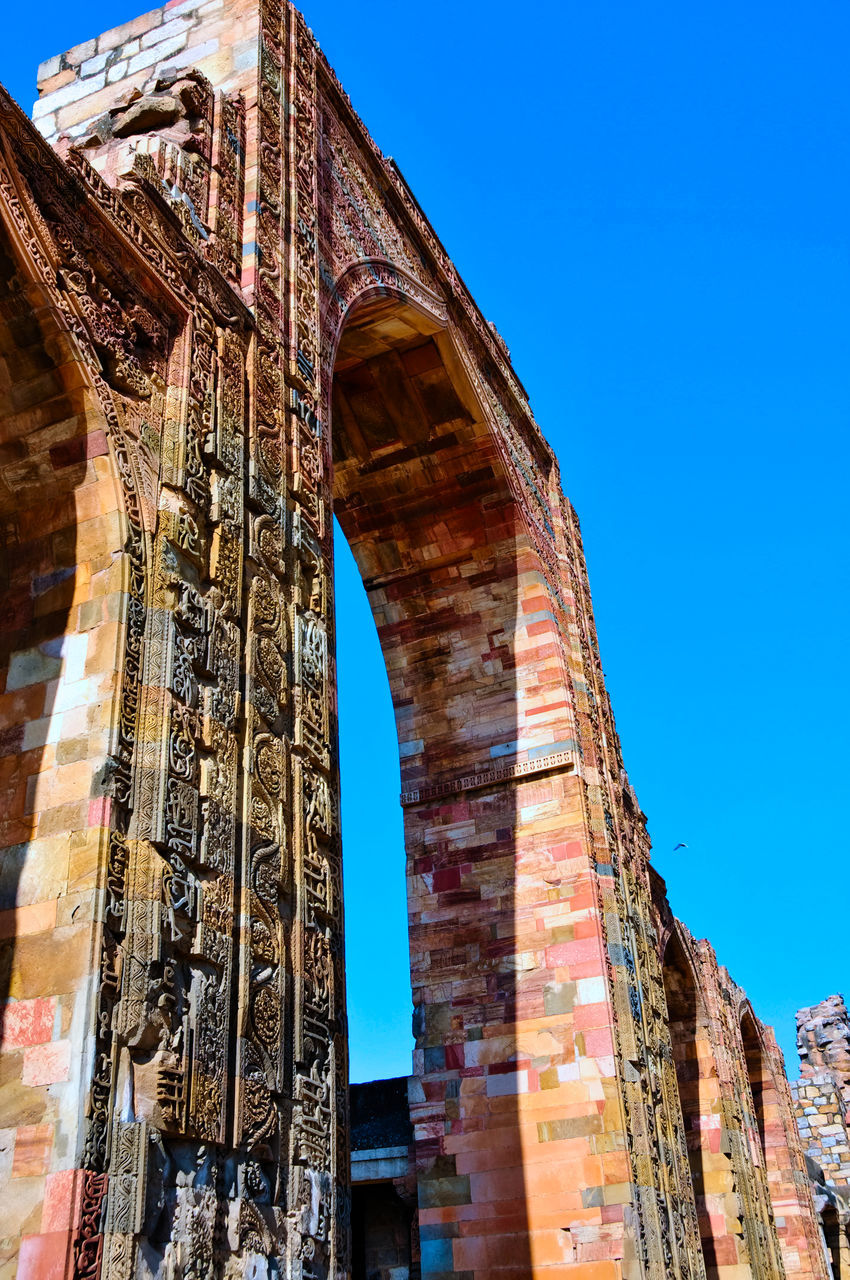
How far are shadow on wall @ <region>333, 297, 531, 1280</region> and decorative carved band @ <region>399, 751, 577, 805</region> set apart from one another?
38 millimetres

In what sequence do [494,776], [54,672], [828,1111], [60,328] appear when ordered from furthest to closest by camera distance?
[828,1111], [494,776], [60,328], [54,672]

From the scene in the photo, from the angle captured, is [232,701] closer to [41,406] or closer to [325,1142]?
[41,406]

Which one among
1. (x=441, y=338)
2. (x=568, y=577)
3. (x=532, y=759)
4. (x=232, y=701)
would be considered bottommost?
(x=232, y=701)

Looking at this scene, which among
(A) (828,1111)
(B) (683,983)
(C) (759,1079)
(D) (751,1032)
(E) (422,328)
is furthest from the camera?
(A) (828,1111)

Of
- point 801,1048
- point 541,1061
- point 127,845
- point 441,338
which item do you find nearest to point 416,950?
point 541,1061

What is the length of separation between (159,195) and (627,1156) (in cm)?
625

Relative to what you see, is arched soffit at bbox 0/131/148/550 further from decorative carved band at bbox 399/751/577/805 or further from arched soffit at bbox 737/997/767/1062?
arched soffit at bbox 737/997/767/1062

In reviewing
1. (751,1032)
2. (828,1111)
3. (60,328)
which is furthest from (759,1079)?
(60,328)

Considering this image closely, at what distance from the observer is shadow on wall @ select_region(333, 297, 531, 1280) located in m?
8.27

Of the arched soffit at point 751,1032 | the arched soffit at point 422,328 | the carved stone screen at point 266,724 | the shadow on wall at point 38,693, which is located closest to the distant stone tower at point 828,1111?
the arched soffit at point 751,1032

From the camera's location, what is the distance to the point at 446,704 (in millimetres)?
9992

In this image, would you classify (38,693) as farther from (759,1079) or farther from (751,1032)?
(759,1079)

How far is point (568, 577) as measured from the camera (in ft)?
36.7

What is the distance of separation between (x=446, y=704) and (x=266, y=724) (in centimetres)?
533
